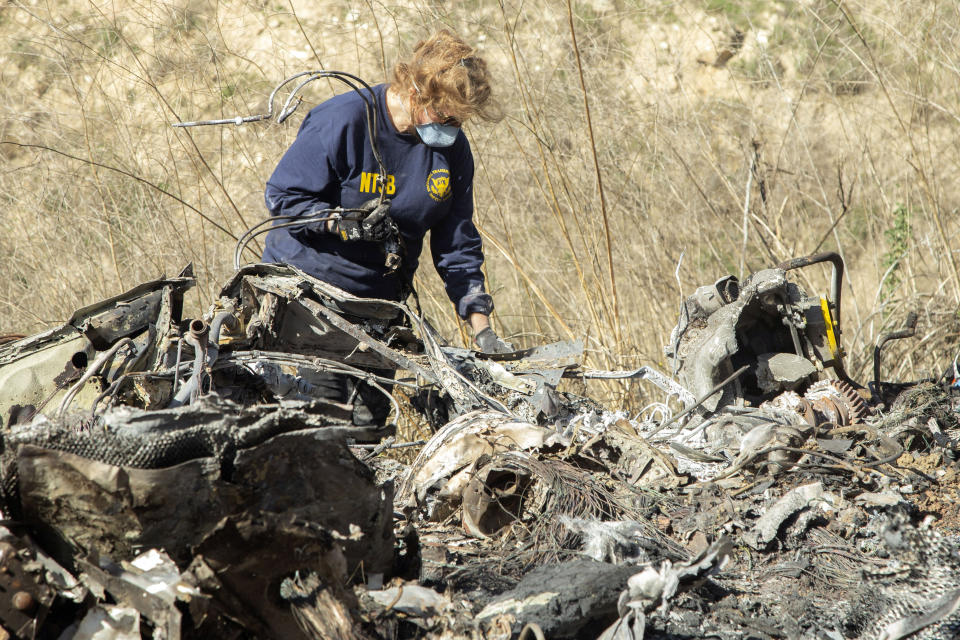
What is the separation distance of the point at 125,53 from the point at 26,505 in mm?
4142

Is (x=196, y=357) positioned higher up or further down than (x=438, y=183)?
further down

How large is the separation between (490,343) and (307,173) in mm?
1019

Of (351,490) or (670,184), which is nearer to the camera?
(351,490)

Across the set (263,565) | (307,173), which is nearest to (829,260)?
(307,173)

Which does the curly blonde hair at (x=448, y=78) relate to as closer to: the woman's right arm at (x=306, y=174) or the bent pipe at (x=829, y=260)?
the woman's right arm at (x=306, y=174)

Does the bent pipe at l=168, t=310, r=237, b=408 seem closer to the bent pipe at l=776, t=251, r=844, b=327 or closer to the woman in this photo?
the woman

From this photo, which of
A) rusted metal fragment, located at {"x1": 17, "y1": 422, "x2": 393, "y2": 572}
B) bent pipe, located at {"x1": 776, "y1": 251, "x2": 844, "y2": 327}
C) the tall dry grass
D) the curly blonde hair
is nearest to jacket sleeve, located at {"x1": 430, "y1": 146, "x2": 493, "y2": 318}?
the curly blonde hair

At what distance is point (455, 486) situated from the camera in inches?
82.8

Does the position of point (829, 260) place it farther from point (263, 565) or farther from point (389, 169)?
point (263, 565)

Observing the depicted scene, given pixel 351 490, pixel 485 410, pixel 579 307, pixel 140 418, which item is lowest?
pixel 579 307

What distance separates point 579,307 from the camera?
472cm

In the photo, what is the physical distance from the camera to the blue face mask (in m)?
3.06

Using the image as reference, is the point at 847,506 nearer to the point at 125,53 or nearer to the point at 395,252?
the point at 395,252

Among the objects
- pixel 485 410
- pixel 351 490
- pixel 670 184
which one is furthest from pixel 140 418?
pixel 670 184
